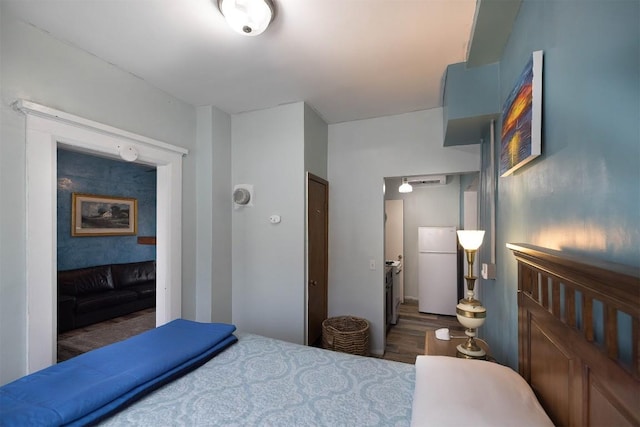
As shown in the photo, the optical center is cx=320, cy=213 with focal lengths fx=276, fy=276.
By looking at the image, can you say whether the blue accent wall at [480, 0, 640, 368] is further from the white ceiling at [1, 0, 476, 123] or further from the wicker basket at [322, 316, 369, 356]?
the wicker basket at [322, 316, 369, 356]

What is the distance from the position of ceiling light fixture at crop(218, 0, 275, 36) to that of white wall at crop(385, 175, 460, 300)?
384 centimetres

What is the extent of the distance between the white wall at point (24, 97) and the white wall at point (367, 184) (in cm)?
219

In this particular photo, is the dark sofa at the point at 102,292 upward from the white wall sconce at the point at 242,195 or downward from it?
downward

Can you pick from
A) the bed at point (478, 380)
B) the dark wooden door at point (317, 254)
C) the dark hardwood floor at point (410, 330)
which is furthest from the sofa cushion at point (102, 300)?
the dark hardwood floor at point (410, 330)

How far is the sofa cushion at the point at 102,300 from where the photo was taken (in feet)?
12.2

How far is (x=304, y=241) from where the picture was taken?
2779 millimetres

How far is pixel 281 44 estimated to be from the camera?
6.16 feet

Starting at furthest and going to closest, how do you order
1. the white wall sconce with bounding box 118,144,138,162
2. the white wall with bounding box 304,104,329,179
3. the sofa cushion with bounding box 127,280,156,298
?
the sofa cushion with bounding box 127,280,156,298, the white wall with bounding box 304,104,329,179, the white wall sconce with bounding box 118,144,138,162

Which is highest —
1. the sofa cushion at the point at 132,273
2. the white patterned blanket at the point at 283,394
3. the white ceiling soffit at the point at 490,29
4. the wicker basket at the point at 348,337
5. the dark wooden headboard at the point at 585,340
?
the white ceiling soffit at the point at 490,29

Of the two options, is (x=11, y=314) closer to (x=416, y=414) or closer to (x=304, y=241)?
(x=304, y=241)

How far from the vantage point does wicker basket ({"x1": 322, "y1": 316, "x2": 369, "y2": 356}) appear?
275 centimetres

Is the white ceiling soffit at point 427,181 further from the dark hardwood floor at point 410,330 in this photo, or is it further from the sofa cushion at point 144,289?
the sofa cushion at point 144,289

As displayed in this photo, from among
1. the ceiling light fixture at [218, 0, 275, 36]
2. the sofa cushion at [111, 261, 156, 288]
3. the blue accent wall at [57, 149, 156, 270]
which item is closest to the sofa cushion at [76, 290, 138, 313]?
the sofa cushion at [111, 261, 156, 288]

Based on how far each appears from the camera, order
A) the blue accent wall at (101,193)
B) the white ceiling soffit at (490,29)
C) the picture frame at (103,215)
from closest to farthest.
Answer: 1. the white ceiling soffit at (490,29)
2. the blue accent wall at (101,193)
3. the picture frame at (103,215)
